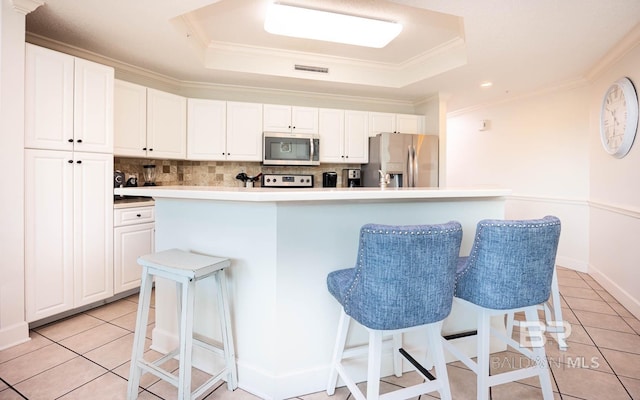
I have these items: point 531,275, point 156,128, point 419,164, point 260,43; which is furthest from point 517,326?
point 156,128

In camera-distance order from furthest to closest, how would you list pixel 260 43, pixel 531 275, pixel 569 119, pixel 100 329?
pixel 569 119 → pixel 260 43 → pixel 100 329 → pixel 531 275

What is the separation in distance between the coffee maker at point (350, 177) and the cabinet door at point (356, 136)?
8.2 inches

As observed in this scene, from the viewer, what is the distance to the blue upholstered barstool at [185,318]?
1.44 metres

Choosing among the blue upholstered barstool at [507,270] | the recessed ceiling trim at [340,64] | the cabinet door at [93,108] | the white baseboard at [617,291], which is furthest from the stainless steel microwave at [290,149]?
the white baseboard at [617,291]

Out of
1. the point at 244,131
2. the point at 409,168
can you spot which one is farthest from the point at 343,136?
the point at 244,131

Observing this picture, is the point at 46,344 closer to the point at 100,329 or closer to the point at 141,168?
the point at 100,329

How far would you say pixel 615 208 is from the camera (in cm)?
303

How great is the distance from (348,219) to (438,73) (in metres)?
2.65

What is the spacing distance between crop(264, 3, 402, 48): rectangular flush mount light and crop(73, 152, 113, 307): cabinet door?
1.79 metres

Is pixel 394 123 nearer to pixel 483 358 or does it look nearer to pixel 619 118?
pixel 619 118

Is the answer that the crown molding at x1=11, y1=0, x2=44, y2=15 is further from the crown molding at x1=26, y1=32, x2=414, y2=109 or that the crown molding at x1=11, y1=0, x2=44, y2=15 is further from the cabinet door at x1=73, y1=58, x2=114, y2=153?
the crown molding at x1=26, y1=32, x2=414, y2=109

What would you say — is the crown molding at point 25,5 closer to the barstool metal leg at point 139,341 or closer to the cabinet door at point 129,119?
the cabinet door at point 129,119

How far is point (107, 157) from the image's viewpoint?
2703 mm

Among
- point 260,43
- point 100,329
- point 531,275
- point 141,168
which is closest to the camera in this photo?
point 531,275
